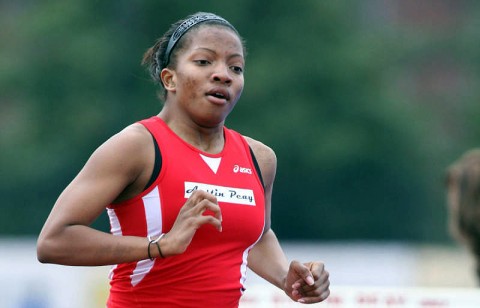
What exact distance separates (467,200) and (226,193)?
2417 millimetres

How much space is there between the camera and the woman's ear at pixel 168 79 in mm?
5582

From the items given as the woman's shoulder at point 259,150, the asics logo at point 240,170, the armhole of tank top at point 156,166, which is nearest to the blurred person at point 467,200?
the woman's shoulder at point 259,150

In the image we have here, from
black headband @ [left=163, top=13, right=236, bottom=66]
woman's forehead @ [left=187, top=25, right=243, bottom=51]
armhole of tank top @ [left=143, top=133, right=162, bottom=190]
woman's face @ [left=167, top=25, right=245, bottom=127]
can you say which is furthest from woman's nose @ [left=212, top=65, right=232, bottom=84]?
armhole of tank top @ [left=143, top=133, right=162, bottom=190]

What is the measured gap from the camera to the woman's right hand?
199 inches

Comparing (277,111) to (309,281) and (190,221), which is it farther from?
(190,221)

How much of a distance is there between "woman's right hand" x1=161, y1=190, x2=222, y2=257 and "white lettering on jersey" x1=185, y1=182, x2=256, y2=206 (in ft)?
0.82

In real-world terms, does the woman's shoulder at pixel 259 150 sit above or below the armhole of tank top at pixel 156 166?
above

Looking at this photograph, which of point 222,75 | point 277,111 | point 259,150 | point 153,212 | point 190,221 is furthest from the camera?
point 277,111

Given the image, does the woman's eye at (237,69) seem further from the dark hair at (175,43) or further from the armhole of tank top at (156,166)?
the armhole of tank top at (156,166)

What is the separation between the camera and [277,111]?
109ft

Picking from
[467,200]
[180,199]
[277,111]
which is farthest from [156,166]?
[277,111]

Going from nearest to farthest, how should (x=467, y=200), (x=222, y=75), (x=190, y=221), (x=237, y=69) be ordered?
(x=190, y=221) < (x=222, y=75) < (x=237, y=69) < (x=467, y=200)

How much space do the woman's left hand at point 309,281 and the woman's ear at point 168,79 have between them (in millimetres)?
925

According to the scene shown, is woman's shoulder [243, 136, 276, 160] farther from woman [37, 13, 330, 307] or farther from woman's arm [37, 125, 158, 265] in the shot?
woman's arm [37, 125, 158, 265]
